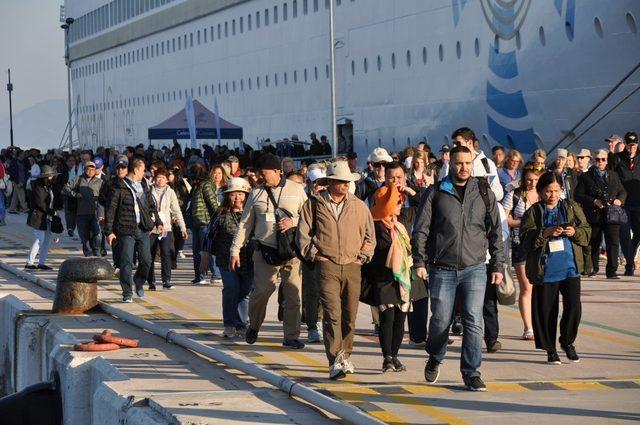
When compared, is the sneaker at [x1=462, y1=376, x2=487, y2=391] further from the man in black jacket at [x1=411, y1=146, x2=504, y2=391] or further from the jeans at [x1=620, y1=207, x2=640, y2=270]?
the jeans at [x1=620, y1=207, x2=640, y2=270]

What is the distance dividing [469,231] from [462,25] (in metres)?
23.0

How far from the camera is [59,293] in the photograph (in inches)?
569

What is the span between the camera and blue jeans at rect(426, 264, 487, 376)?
993 centimetres

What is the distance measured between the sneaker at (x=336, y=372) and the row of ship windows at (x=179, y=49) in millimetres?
15479

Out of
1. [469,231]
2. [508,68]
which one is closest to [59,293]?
[469,231]

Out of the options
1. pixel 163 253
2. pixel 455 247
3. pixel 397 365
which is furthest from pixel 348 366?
pixel 163 253

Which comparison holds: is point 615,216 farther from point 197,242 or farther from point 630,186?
point 197,242

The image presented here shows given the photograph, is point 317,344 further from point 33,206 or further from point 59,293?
point 33,206

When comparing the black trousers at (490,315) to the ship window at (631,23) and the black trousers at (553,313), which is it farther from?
the ship window at (631,23)

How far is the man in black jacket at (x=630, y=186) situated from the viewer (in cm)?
1811

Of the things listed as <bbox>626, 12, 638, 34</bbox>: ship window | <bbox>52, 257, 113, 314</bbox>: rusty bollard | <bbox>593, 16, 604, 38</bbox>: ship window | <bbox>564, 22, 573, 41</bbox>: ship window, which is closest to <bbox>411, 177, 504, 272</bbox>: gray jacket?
<bbox>52, 257, 113, 314</bbox>: rusty bollard

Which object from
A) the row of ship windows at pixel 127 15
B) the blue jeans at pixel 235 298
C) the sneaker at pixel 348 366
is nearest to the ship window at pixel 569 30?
the blue jeans at pixel 235 298

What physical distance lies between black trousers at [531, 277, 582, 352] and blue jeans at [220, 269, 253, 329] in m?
2.73

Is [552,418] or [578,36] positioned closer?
[552,418]
